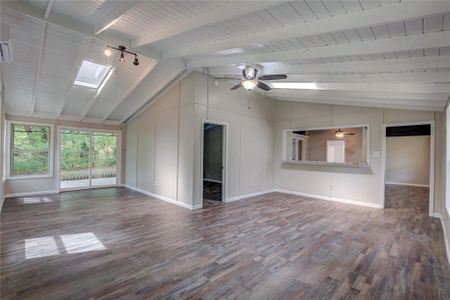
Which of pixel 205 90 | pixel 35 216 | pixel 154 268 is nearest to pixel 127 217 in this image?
pixel 35 216

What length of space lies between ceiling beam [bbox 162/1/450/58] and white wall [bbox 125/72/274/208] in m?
2.19

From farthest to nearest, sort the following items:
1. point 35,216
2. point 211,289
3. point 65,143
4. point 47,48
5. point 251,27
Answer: point 65,143 → point 35,216 → point 47,48 → point 251,27 → point 211,289

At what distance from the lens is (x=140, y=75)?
5.33 m

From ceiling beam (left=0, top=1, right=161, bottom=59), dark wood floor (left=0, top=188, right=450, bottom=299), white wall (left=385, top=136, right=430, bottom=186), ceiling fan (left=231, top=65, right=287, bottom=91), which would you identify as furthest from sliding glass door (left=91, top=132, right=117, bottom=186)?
white wall (left=385, top=136, right=430, bottom=186)

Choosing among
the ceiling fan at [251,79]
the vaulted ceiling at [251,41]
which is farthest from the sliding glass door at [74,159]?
the ceiling fan at [251,79]

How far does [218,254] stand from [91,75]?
5.28 metres

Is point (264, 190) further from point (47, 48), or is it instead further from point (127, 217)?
point (47, 48)

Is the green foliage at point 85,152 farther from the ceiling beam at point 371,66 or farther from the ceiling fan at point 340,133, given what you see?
the ceiling fan at point 340,133

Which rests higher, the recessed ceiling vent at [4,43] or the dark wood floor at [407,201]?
the recessed ceiling vent at [4,43]

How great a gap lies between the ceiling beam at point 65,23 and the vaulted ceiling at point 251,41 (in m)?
0.01

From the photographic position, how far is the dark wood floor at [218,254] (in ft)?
7.75

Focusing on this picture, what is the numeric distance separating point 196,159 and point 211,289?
11.2ft

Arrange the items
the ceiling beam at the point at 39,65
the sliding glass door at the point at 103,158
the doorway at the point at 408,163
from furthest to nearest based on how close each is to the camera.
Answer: the doorway at the point at 408,163, the sliding glass door at the point at 103,158, the ceiling beam at the point at 39,65

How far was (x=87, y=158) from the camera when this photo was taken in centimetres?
774
